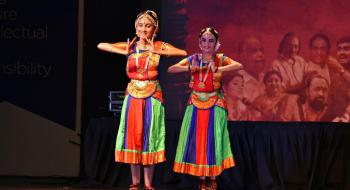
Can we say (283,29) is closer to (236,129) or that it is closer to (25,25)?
(236,129)

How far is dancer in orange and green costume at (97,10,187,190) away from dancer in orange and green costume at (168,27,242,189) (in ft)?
0.65

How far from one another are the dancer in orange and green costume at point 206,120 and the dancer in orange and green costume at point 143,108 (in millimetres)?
198

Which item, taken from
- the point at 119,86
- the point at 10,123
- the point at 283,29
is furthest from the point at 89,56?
the point at 283,29

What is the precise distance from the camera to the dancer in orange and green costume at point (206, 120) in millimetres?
4457

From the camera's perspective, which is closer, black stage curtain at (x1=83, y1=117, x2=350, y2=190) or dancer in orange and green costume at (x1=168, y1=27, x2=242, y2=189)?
dancer in orange and green costume at (x1=168, y1=27, x2=242, y2=189)

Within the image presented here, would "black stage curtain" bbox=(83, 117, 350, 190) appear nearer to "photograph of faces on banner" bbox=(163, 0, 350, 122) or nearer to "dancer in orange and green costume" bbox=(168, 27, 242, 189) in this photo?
"dancer in orange and green costume" bbox=(168, 27, 242, 189)

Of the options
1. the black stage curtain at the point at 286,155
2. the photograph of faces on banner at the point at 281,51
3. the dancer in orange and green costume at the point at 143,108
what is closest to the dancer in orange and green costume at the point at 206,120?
the dancer in orange and green costume at the point at 143,108

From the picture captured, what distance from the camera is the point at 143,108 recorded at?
438cm

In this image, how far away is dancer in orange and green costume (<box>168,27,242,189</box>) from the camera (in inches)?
175

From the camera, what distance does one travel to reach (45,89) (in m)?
5.96

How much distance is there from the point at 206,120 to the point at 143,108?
50cm

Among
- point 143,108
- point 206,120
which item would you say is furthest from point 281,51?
point 143,108

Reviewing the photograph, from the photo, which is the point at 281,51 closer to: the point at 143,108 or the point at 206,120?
the point at 206,120

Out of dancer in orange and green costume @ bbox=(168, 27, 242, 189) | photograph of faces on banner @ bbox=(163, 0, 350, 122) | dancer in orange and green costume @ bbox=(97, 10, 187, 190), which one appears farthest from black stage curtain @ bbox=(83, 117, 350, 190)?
photograph of faces on banner @ bbox=(163, 0, 350, 122)
